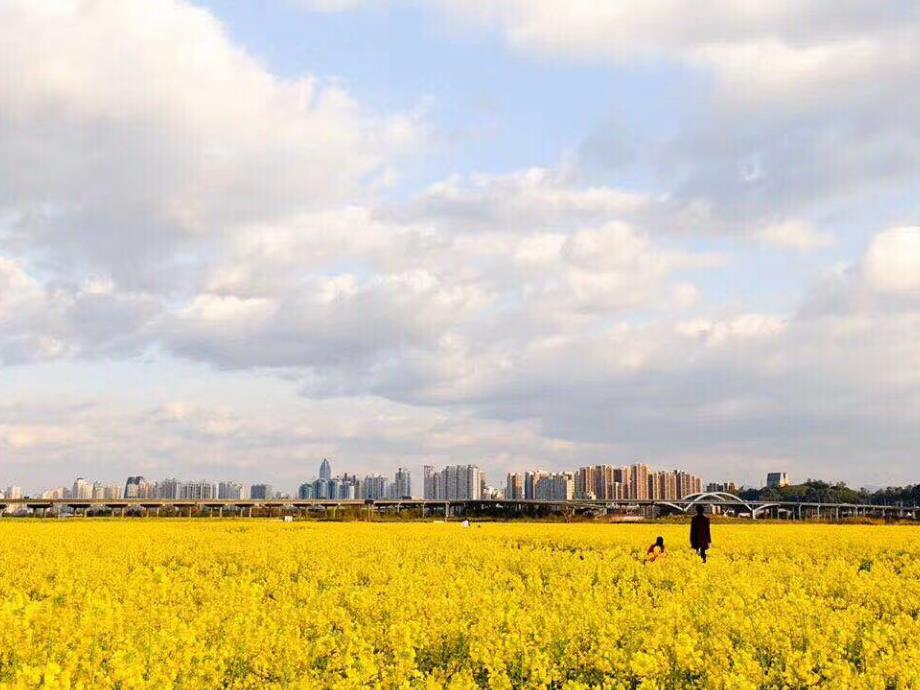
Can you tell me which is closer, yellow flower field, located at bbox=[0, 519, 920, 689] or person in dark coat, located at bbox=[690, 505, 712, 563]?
yellow flower field, located at bbox=[0, 519, 920, 689]

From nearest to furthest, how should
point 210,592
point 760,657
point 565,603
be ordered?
point 760,657 → point 565,603 → point 210,592

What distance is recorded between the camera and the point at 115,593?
47.1 ft

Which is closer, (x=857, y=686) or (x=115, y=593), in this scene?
(x=857, y=686)

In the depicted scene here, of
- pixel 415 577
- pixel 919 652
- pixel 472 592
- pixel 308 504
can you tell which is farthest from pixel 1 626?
pixel 308 504

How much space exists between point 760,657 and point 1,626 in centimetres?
869

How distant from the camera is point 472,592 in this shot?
45.9 ft

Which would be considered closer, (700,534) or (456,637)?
(456,637)

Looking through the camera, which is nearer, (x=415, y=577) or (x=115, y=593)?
(x=115, y=593)

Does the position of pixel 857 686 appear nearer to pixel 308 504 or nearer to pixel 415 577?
pixel 415 577

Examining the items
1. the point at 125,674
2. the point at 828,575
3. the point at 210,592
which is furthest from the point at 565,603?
the point at 828,575

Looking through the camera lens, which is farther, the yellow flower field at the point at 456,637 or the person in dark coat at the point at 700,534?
the person in dark coat at the point at 700,534

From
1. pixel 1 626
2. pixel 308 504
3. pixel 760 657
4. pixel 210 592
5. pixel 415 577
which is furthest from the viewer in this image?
pixel 308 504

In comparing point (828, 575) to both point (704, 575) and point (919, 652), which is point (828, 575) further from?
point (919, 652)

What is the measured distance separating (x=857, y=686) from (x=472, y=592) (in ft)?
22.2
